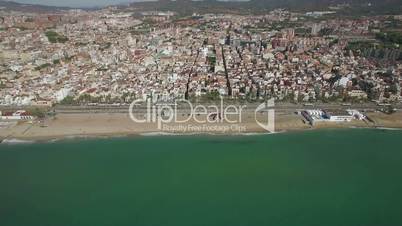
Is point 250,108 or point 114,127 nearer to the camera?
point 114,127

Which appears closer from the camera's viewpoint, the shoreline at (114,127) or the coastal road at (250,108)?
the shoreline at (114,127)

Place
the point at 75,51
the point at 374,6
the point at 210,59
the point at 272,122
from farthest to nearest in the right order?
the point at 374,6
the point at 75,51
the point at 210,59
the point at 272,122

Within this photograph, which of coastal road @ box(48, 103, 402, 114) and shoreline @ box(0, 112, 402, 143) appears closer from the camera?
shoreline @ box(0, 112, 402, 143)

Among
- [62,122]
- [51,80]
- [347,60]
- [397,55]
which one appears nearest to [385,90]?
[347,60]

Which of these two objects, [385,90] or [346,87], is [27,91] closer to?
[346,87]

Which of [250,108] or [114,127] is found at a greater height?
[250,108]

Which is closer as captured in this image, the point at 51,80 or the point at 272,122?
the point at 272,122

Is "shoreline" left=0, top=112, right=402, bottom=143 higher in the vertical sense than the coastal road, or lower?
lower

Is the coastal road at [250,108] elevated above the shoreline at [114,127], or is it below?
above
